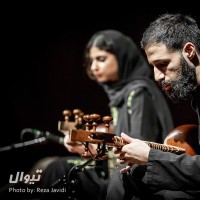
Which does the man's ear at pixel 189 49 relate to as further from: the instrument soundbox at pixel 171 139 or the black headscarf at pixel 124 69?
the black headscarf at pixel 124 69

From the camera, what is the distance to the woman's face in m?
3.23

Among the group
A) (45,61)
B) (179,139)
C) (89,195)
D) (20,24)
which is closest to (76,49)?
(45,61)

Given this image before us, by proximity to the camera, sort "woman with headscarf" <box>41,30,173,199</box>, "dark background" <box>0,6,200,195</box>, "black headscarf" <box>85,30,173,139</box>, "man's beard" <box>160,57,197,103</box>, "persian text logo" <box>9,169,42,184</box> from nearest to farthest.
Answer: "man's beard" <box>160,57,197,103</box> → "persian text logo" <box>9,169,42,184</box> → "woman with headscarf" <box>41,30,173,199</box> → "black headscarf" <box>85,30,173,139</box> → "dark background" <box>0,6,200,195</box>

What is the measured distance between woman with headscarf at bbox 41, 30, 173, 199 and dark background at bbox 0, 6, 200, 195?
2.71 ft

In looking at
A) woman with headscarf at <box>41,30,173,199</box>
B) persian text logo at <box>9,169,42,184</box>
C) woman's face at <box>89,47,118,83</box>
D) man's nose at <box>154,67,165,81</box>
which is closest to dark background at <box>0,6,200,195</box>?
woman with headscarf at <box>41,30,173,199</box>

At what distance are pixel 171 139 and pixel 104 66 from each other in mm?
1275

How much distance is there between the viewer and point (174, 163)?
5.96 ft

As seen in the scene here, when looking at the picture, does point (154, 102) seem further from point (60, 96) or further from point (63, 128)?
point (60, 96)

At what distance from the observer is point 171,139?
2139 mm

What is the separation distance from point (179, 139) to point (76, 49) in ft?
8.39

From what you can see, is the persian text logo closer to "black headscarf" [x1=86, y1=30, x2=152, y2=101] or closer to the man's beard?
"black headscarf" [x1=86, y1=30, x2=152, y2=101]

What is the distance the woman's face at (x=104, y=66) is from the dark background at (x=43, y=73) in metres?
0.97

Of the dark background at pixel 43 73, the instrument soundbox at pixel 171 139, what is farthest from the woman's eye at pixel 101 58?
the instrument soundbox at pixel 171 139

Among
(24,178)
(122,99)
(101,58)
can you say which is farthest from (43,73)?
(24,178)
